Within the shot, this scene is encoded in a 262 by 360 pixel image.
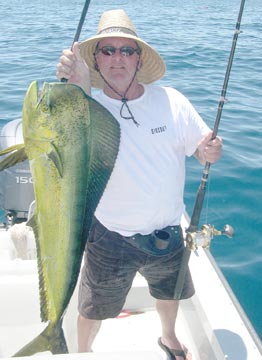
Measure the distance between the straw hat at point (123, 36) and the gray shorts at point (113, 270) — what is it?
986 millimetres

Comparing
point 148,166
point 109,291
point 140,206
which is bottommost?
point 109,291

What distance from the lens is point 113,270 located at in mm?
2885

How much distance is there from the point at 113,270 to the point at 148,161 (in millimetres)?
682

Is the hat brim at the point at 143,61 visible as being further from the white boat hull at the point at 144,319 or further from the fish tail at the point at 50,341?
the fish tail at the point at 50,341

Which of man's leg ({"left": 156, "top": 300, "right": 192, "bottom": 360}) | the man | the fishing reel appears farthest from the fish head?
man's leg ({"left": 156, "top": 300, "right": 192, "bottom": 360})

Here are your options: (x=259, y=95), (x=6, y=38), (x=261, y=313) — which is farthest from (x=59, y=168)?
(x=6, y=38)

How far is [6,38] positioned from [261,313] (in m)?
13.7

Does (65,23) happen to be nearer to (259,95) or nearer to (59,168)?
(259,95)

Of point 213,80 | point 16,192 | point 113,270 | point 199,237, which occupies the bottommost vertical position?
point 213,80

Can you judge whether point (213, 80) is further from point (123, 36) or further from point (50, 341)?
point (50, 341)

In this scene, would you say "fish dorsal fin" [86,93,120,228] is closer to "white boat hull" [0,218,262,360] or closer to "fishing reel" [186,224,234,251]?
"fishing reel" [186,224,234,251]


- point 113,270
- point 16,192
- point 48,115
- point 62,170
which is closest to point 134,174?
point 113,270

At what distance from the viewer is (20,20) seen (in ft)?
65.4

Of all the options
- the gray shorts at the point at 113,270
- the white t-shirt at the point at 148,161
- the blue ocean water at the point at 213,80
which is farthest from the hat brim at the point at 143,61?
the blue ocean water at the point at 213,80
